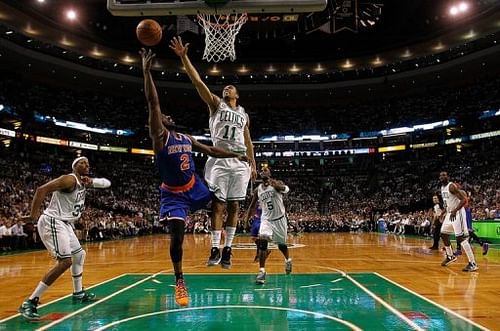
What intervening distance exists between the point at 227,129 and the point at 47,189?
2638mm

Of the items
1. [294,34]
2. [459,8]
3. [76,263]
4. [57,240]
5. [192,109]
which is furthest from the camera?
[192,109]

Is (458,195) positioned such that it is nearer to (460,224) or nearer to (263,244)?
(460,224)

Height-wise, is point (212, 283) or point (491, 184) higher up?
point (491, 184)

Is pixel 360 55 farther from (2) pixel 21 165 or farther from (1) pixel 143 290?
(1) pixel 143 290

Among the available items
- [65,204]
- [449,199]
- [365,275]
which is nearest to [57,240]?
[65,204]

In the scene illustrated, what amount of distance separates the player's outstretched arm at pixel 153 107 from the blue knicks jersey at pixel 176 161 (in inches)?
4.6

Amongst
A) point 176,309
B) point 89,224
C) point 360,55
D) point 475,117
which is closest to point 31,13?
point 89,224

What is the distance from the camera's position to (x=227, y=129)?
20.8 ft

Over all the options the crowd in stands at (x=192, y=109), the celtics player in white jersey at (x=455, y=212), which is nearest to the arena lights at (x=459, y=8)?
the crowd in stands at (x=192, y=109)

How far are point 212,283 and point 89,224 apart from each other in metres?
18.8

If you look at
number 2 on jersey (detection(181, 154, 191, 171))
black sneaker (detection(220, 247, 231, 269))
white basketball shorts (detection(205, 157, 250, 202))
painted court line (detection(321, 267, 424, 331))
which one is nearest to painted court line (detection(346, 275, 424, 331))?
painted court line (detection(321, 267, 424, 331))

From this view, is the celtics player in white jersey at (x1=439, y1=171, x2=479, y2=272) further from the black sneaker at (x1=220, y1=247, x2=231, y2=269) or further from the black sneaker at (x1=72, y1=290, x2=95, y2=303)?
the black sneaker at (x1=72, y1=290, x2=95, y2=303)

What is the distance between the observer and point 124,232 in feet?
103

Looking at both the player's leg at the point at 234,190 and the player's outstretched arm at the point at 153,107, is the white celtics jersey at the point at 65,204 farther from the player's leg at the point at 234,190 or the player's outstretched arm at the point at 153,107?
the player's leg at the point at 234,190
